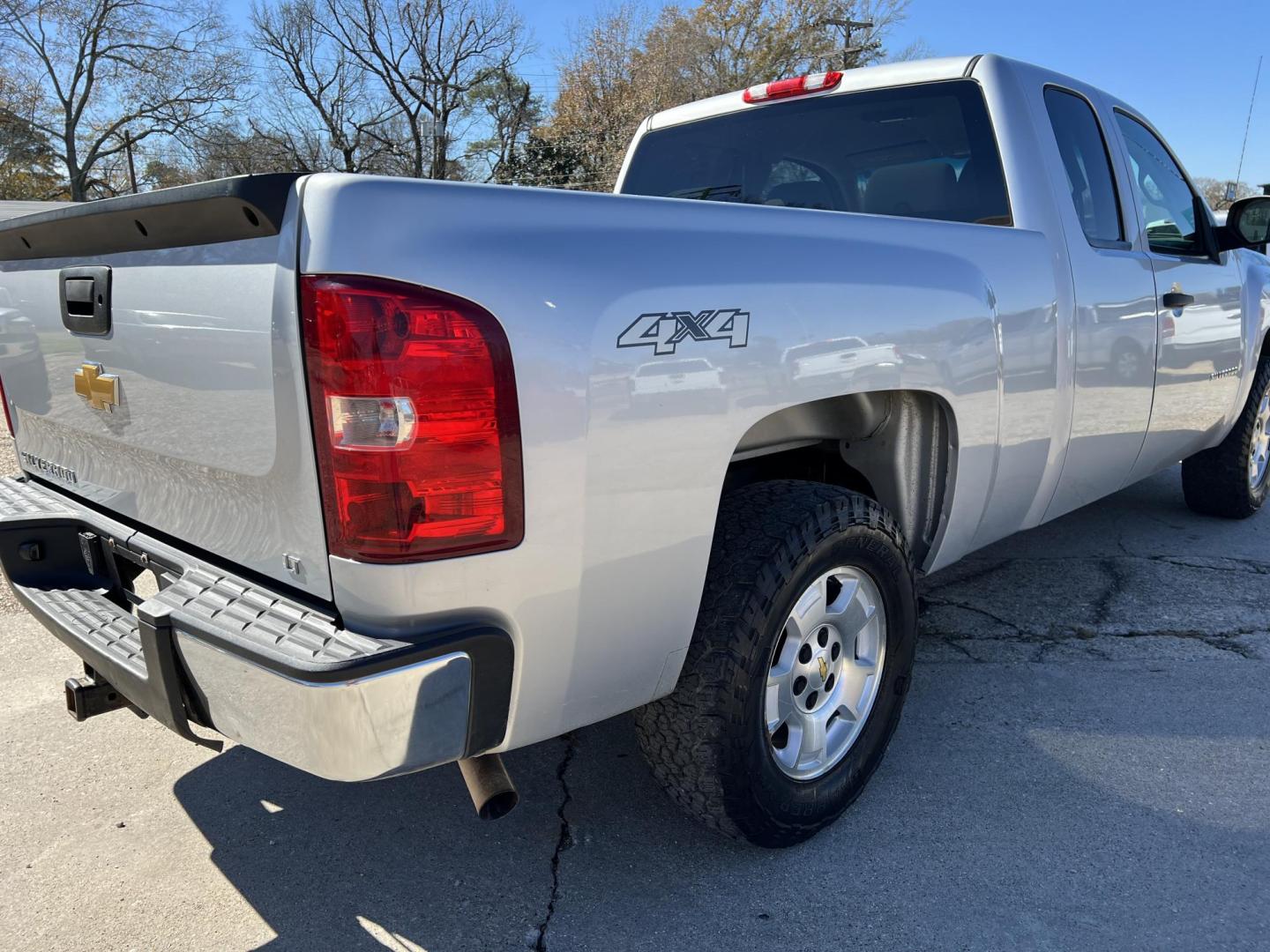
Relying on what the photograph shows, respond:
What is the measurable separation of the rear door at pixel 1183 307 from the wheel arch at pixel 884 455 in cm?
140

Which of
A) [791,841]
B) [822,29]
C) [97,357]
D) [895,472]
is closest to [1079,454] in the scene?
[895,472]

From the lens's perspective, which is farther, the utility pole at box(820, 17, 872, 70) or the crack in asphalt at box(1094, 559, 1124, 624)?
the utility pole at box(820, 17, 872, 70)

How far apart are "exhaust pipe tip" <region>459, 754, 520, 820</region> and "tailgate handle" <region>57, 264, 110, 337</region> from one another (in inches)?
48.2

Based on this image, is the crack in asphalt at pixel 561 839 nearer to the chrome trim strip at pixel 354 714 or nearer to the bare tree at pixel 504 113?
the chrome trim strip at pixel 354 714

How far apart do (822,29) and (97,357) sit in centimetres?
3016

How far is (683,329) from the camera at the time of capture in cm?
186

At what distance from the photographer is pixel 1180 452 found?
432cm

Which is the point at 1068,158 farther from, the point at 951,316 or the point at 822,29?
the point at 822,29

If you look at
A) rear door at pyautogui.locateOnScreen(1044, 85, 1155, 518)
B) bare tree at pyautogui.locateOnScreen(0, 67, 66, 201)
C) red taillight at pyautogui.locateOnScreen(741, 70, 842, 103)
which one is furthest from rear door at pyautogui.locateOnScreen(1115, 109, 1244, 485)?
bare tree at pyautogui.locateOnScreen(0, 67, 66, 201)

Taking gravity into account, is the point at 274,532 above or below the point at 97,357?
below

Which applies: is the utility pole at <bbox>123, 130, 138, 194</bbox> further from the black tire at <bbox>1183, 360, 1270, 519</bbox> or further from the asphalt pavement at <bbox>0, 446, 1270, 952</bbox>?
the black tire at <bbox>1183, 360, 1270, 519</bbox>

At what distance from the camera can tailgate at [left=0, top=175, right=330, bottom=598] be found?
5.51 feet

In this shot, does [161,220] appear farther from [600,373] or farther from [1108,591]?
[1108,591]

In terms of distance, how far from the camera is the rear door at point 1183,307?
3674 millimetres
